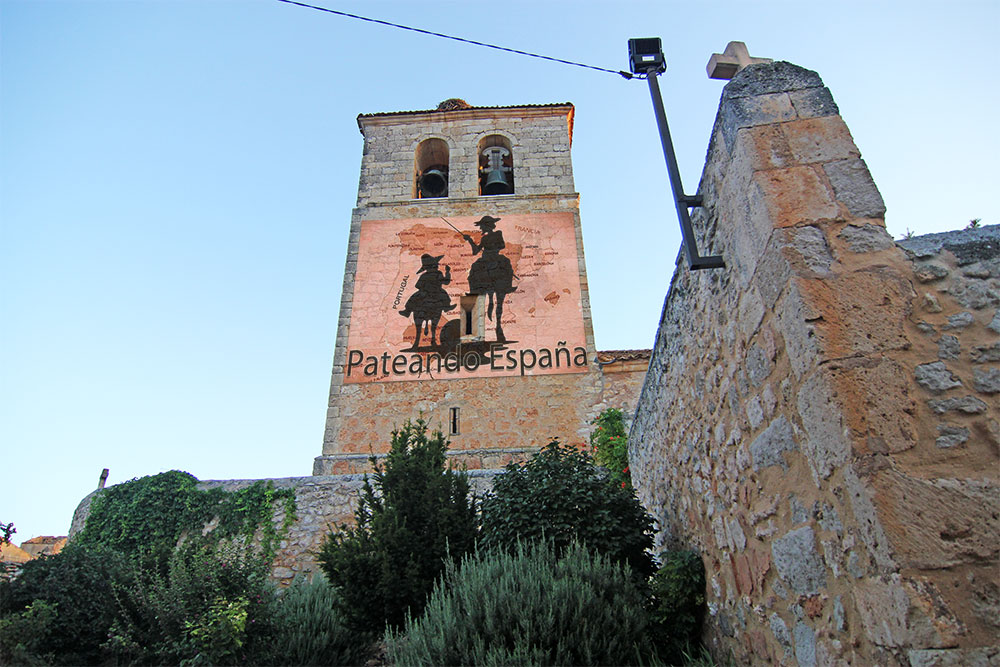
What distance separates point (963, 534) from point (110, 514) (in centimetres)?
912

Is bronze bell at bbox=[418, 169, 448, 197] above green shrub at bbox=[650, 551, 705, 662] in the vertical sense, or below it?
above

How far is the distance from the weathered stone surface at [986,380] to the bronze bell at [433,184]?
1256 centimetres

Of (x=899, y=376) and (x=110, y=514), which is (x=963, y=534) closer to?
(x=899, y=376)

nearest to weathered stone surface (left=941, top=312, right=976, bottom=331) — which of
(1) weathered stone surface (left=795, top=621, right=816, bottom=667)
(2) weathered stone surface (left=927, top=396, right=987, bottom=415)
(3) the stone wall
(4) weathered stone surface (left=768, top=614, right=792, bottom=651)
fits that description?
(3) the stone wall

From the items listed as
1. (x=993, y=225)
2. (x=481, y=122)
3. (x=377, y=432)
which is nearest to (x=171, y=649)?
(x=993, y=225)

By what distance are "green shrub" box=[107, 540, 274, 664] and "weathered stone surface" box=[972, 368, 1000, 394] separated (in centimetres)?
431

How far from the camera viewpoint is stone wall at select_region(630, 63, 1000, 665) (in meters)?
1.76

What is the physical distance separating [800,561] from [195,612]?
4.10 metres

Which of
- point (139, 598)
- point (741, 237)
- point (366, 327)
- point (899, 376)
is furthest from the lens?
point (366, 327)

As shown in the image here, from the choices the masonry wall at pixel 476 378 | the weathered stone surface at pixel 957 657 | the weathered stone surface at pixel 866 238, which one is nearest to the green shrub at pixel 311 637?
the weathered stone surface at pixel 957 657

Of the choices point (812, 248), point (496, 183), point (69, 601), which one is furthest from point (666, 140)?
point (496, 183)

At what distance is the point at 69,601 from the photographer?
199 inches

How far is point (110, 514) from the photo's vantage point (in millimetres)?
7906

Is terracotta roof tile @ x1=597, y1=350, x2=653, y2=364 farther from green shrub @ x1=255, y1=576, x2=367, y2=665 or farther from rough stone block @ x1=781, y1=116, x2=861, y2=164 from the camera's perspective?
rough stone block @ x1=781, y1=116, x2=861, y2=164
